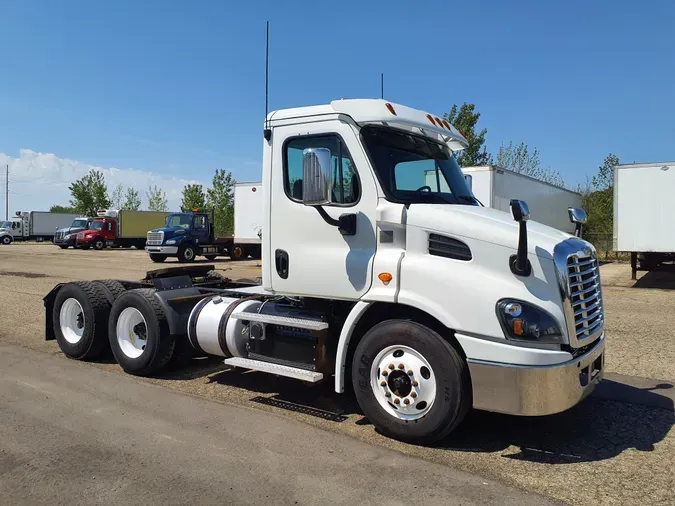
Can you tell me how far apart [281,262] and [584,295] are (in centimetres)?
266

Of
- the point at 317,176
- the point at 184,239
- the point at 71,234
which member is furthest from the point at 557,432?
the point at 71,234

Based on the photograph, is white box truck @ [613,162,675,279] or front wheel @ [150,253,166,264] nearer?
white box truck @ [613,162,675,279]

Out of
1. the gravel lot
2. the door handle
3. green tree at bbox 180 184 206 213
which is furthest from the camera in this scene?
green tree at bbox 180 184 206 213

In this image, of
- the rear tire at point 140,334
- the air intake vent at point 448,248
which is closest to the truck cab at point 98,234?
the rear tire at point 140,334

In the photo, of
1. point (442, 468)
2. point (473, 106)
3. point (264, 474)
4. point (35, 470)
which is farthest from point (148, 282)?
point (473, 106)

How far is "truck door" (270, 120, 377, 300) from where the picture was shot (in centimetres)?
479

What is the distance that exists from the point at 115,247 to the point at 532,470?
44.1 meters

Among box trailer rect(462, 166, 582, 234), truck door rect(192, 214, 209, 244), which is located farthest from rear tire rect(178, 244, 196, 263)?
box trailer rect(462, 166, 582, 234)

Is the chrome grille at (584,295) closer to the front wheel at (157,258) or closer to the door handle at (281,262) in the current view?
the door handle at (281,262)

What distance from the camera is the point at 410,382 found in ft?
14.5

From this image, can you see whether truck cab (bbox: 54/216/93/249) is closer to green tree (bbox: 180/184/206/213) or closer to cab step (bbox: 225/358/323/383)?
green tree (bbox: 180/184/206/213)

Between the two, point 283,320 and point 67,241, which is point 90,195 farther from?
point 283,320

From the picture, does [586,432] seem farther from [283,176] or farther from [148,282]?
[148,282]

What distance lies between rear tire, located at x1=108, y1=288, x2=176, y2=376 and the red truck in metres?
36.0
